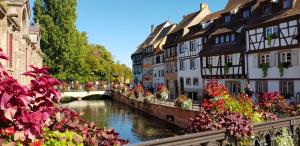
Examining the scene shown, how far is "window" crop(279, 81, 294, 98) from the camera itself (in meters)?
29.1

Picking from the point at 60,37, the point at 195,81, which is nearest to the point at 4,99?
the point at 195,81

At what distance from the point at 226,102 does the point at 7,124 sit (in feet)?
21.5

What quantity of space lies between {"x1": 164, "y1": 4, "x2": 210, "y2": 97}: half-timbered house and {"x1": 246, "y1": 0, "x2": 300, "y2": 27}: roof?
1651 cm

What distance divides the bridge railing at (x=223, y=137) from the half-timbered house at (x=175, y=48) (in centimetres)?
4272

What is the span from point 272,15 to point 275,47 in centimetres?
292

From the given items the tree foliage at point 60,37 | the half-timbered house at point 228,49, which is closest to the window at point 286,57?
the half-timbered house at point 228,49

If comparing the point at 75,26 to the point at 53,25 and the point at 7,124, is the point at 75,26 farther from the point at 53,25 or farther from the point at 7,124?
the point at 7,124

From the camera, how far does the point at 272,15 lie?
31453 millimetres

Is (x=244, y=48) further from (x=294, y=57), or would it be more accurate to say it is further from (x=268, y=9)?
(x=294, y=57)

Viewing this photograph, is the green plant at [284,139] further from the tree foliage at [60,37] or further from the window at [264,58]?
the tree foliage at [60,37]

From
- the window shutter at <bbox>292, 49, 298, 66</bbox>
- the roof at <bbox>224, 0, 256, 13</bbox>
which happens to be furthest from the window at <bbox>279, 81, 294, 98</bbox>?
the roof at <bbox>224, 0, 256, 13</bbox>

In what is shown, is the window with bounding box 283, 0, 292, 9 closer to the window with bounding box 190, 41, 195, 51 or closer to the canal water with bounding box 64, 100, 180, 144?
the canal water with bounding box 64, 100, 180, 144

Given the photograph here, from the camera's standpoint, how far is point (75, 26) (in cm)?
5756

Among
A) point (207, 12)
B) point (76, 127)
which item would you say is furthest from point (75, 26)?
point (76, 127)
